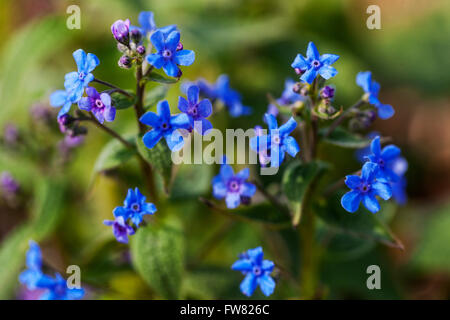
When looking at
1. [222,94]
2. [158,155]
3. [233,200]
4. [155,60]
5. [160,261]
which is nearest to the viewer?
[155,60]

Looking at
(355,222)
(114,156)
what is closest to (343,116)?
(355,222)

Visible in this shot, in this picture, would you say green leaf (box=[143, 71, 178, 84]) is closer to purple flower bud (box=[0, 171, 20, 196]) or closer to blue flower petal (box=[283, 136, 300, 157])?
blue flower petal (box=[283, 136, 300, 157])

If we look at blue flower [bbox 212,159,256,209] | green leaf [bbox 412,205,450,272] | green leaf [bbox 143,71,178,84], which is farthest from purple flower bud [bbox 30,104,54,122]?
green leaf [bbox 412,205,450,272]

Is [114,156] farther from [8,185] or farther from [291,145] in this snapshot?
[8,185]

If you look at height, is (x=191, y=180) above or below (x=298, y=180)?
above
